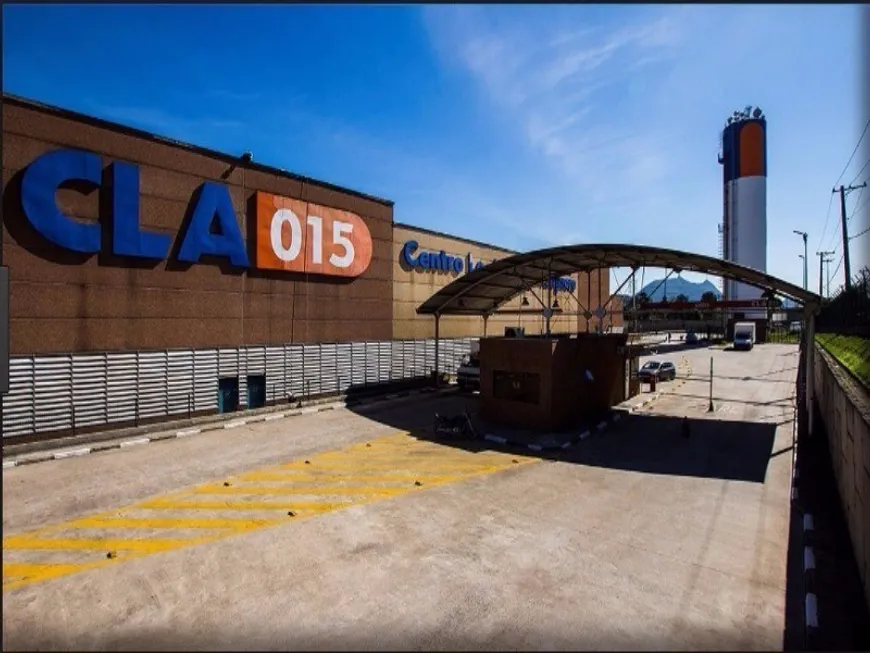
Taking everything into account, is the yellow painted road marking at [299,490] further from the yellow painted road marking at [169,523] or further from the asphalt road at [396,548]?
the yellow painted road marking at [169,523]

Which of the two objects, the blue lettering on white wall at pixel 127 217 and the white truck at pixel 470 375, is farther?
the white truck at pixel 470 375

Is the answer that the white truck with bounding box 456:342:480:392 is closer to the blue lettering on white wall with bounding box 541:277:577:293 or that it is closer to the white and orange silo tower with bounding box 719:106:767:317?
the blue lettering on white wall with bounding box 541:277:577:293

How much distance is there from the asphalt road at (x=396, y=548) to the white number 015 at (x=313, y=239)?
10.1 meters

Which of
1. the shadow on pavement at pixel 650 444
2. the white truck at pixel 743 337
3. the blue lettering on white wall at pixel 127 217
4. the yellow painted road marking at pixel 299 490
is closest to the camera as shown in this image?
the yellow painted road marking at pixel 299 490

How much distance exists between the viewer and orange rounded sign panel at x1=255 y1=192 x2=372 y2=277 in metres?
22.8

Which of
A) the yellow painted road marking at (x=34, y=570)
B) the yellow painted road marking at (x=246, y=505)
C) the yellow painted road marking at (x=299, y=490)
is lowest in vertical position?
the yellow painted road marking at (x=34, y=570)

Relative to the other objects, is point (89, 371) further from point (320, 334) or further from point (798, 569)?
point (798, 569)

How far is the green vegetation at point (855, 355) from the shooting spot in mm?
11615

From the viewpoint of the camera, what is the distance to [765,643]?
23.2 feet

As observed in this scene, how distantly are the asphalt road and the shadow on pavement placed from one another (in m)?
0.13

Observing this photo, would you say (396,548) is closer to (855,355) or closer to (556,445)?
(556,445)

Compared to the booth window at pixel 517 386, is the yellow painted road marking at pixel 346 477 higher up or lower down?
lower down

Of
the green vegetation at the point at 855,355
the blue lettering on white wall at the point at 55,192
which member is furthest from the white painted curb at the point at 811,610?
the blue lettering on white wall at the point at 55,192

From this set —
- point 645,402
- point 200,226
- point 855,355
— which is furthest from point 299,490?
point 645,402
